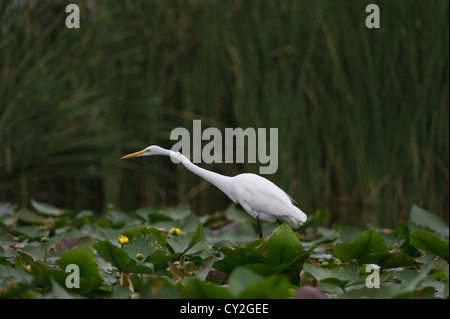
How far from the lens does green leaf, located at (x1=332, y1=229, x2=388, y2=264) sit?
75.2 inches

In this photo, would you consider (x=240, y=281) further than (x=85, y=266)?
No

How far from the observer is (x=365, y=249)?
196cm

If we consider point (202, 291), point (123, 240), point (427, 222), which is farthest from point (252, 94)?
point (202, 291)

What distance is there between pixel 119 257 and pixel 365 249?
2.31ft

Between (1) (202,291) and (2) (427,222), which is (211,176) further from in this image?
(2) (427,222)

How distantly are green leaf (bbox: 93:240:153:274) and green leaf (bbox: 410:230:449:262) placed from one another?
767 millimetres

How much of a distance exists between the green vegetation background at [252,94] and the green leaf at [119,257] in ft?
9.73

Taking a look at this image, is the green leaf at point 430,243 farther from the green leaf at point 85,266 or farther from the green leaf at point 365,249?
the green leaf at point 85,266

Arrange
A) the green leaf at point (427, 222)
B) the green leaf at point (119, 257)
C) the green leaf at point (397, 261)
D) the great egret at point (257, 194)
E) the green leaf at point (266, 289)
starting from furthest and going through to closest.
Answer: the green leaf at point (427, 222)
the green leaf at point (397, 261)
the great egret at point (257, 194)
the green leaf at point (119, 257)
the green leaf at point (266, 289)

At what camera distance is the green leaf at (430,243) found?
193 centimetres

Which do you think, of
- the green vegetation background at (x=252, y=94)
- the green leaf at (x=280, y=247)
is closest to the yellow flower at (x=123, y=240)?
the green leaf at (x=280, y=247)

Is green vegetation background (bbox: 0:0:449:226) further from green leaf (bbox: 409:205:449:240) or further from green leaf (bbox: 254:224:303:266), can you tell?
green leaf (bbox: 254:224:303:266)

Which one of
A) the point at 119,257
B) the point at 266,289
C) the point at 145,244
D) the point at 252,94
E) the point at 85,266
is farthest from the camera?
the point at 252,94
